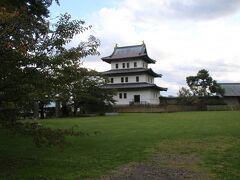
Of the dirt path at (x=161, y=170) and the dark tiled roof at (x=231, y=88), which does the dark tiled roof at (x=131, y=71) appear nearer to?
the dark tiled roof at (x=231, y=88)

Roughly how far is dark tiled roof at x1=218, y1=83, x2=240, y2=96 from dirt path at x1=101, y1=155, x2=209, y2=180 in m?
61.0

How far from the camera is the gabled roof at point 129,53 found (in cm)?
6688

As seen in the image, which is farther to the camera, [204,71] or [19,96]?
[204,71]

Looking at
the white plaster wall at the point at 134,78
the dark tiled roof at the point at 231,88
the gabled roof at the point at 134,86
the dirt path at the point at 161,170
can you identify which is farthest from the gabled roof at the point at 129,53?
the dirt path at the point at 161,170

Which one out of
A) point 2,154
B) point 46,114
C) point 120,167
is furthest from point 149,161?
point 46,114

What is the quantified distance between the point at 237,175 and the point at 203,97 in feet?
190

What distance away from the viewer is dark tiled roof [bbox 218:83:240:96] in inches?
2783

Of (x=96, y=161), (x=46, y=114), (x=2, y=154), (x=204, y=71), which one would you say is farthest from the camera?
(x=204, y=71)

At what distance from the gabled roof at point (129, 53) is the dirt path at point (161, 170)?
2145 inches

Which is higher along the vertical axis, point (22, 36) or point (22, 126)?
point (22, 36)

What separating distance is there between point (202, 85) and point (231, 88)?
9233 mm

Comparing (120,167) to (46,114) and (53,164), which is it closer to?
(53,164)

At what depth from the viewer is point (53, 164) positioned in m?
11.2

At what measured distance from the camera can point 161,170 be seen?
10.5m
